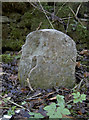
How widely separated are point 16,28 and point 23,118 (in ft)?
9.28

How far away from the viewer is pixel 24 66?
2.22 metres

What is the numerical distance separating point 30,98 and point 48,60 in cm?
62

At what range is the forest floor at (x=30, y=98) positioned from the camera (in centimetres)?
161

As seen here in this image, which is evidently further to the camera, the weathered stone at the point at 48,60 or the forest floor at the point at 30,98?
the weathered stone at the point at 48,60

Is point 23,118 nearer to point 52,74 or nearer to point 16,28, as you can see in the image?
point 52,74

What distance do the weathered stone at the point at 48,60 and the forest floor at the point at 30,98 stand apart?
0.14 meters

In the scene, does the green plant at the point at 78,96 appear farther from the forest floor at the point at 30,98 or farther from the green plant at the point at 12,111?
the green plant at the point at 12,111

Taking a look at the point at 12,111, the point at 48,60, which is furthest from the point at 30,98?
the point at 48,60

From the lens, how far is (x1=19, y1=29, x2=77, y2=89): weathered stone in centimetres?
215

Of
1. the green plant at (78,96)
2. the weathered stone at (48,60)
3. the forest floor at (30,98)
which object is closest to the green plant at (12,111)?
the forest floor at (30,98)

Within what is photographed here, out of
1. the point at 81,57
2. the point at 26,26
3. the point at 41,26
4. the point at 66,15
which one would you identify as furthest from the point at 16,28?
the point at 81,57

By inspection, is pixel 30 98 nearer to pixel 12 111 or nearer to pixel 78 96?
pixel 12 111

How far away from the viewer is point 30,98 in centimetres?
192

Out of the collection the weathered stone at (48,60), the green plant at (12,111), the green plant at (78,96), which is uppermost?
the weathered stone at (48,60)
